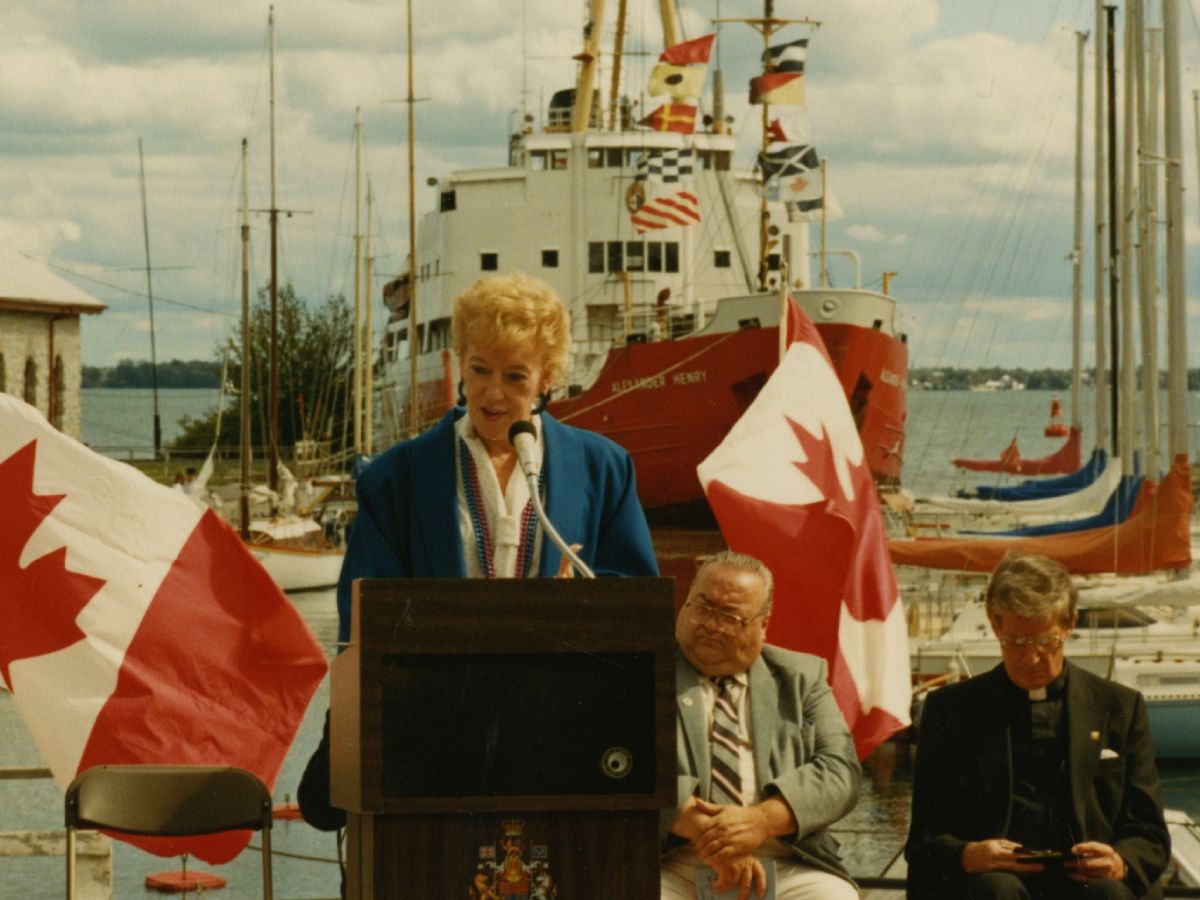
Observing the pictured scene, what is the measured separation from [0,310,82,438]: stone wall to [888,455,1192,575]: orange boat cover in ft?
124

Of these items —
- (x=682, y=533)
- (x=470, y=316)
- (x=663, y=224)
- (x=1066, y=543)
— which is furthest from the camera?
(x=682, y=533)

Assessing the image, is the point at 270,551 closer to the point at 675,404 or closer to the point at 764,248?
the point at 675,404

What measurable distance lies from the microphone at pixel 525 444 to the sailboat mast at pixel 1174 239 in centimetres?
1913

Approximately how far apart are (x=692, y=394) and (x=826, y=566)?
2824 centimetres

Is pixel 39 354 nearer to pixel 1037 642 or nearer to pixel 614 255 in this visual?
pixel 614 255

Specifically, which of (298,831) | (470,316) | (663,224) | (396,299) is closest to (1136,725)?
(470,316)

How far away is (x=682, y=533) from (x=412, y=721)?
32383mm

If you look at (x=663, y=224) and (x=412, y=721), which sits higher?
(x=663, y=224)

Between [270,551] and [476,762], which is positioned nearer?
[476,762]

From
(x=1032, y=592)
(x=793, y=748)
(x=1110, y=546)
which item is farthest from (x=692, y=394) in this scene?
(x=793, y=748)

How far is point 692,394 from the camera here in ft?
114

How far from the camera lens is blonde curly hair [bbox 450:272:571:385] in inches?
170

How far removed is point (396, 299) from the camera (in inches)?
1869

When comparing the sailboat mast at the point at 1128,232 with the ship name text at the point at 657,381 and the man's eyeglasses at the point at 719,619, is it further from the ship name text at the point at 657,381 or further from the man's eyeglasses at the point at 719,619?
the man's eyeglasses at the point at 719,619
